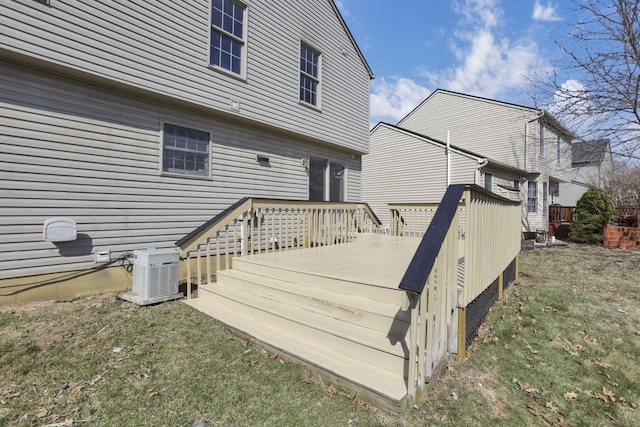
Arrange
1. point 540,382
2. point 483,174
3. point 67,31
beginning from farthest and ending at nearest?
point 483,174, point 67,31, point 540,382

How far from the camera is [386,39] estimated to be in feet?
37.8

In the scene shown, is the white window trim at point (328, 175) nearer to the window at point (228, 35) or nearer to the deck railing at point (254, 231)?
the deck railing at point (254, 231)

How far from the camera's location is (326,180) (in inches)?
366

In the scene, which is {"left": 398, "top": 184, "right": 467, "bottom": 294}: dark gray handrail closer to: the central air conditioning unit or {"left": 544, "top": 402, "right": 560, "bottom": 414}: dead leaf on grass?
{"left": 544, "top": 402, "right": 560, "bottom": 414}: dead leaf on grass

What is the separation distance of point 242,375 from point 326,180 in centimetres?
709

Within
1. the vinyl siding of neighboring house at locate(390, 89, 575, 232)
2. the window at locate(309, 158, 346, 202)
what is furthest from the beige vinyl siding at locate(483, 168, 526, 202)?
the window at locate(309, 158, 346, 202)

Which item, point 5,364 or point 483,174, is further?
point 483,174

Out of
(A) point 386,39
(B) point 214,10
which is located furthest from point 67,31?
(A) point 386,39

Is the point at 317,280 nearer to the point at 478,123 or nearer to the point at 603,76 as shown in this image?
the point at 603,76

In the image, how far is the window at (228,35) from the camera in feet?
21.0

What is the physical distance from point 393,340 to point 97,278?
15.9 feet

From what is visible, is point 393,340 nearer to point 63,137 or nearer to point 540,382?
point 540,382

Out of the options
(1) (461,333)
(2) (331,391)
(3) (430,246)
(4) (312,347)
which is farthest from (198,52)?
(1) (461,333)

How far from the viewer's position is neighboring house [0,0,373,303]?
4320mm
